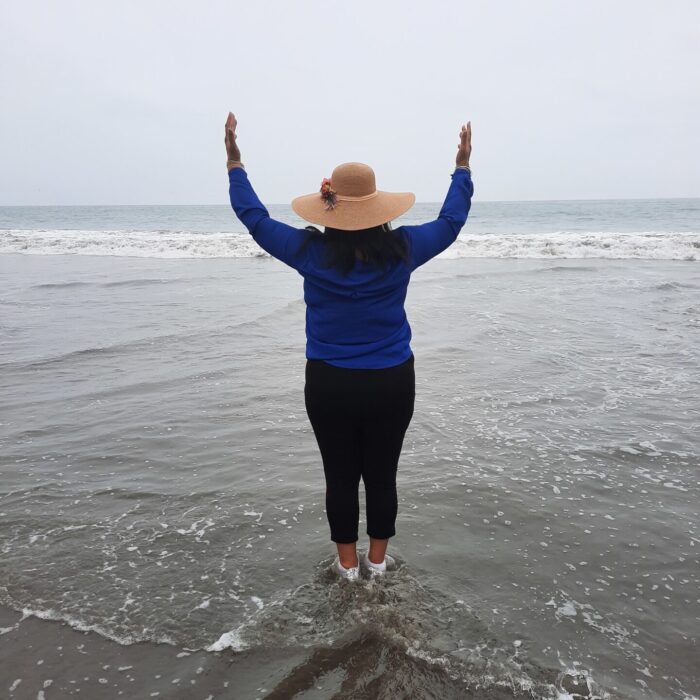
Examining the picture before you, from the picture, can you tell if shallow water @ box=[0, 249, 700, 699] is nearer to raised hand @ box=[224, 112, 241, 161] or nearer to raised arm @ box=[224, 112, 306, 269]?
raised arm @ box=[224, 112, 306, 269]

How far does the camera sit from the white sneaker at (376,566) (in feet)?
10.3

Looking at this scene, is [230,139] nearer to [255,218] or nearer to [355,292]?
[255,218]

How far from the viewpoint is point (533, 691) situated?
2.43 meters

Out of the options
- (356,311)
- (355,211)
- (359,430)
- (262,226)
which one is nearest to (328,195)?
(355,211)

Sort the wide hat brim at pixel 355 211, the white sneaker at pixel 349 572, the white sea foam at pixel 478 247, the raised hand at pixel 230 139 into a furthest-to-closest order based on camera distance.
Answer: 1. the white sea foam at pixel 478 247
2. the white sneaker at pixel 349 572
3. the raised hand at pixel 230 139
4. the wide hat brim at pixel 355 211

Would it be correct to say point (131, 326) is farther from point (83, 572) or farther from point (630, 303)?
point (630, 303)

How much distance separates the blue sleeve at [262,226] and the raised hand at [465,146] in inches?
35.1

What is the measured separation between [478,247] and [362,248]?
23.5 metres

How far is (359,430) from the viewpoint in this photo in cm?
275

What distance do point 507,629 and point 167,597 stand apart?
172 centimetres

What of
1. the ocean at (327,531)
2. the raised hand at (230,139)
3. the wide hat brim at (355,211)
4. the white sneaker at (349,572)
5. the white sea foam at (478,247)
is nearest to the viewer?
the wide hat brim at (355,211)

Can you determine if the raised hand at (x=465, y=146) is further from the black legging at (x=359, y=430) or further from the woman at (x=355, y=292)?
the black legging at (x=359, y=430)

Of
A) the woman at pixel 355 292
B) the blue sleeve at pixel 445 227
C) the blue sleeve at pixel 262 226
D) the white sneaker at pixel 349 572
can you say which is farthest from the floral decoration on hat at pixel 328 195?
the white sneaker at pixel 349 572

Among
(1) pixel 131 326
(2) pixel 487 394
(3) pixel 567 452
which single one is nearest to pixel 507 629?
(3) pixel 567 452
